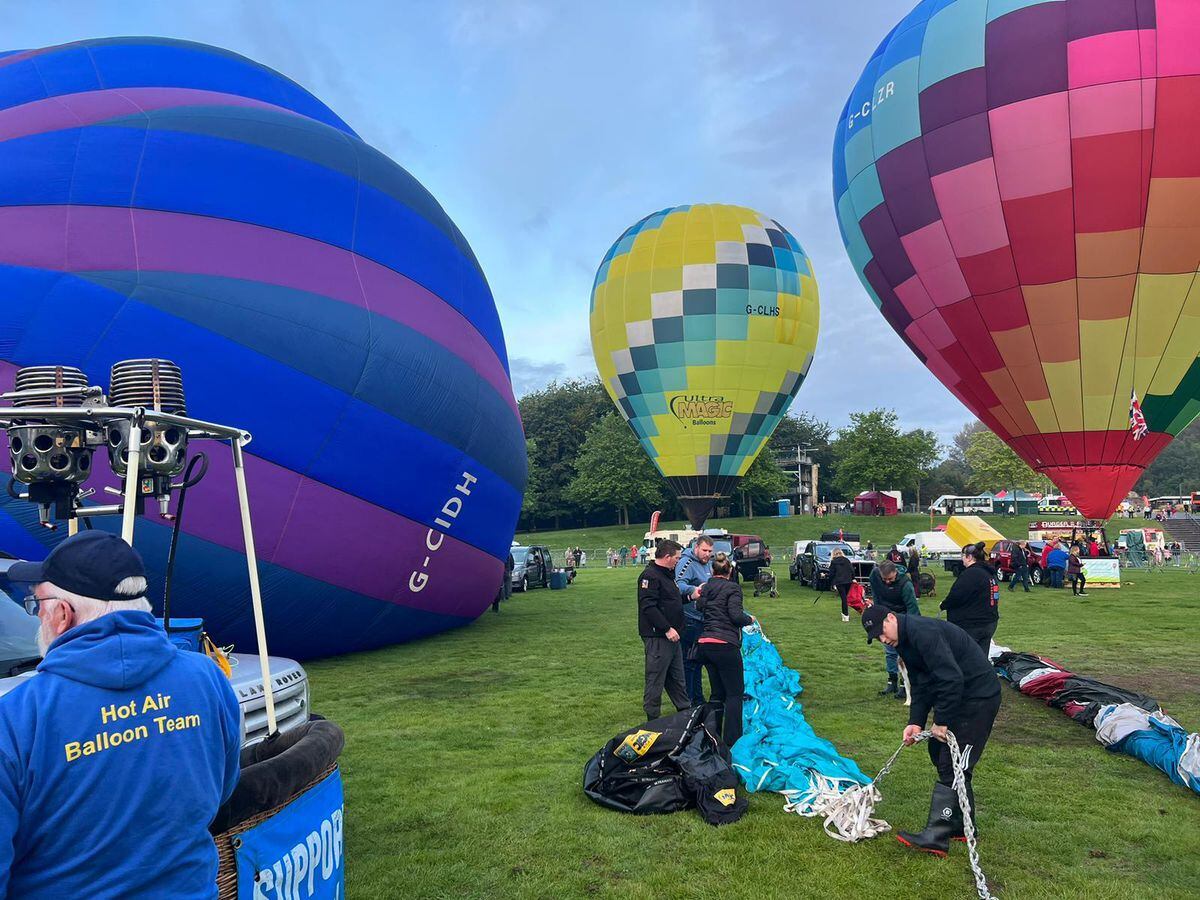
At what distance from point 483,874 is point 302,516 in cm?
576

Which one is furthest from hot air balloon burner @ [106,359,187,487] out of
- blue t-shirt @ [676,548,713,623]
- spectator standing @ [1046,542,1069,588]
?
spectator standing @ [1046,542,1069,588]

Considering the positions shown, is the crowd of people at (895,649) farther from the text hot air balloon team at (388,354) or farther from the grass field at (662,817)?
the grass field at (662,817)

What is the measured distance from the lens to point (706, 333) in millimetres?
25562

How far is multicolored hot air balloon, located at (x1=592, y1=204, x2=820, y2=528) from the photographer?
2561cm

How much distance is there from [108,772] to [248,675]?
2.70 metres

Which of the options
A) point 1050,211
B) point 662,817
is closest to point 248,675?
point 662,817

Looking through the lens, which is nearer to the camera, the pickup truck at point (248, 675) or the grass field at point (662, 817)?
the pickup truck at point (248, 675)

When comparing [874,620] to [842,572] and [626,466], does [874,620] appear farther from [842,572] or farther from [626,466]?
[626,466]

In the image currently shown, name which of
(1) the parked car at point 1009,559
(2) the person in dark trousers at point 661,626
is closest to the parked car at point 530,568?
(1) the parked car at point 1009,559

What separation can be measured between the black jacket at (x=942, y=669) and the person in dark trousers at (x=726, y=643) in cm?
176

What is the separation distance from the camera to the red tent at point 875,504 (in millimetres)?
67438

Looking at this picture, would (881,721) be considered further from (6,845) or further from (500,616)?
(500,616)

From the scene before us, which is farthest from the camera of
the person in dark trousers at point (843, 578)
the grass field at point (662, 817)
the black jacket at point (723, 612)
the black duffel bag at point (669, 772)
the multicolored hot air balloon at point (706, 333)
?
the multicolored hot air balloon at point (706, 333)

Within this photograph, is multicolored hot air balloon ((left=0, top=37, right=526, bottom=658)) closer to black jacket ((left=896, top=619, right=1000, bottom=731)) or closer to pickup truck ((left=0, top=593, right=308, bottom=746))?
pickup truck ((left=0, top=593, right=308, bottom=746))
